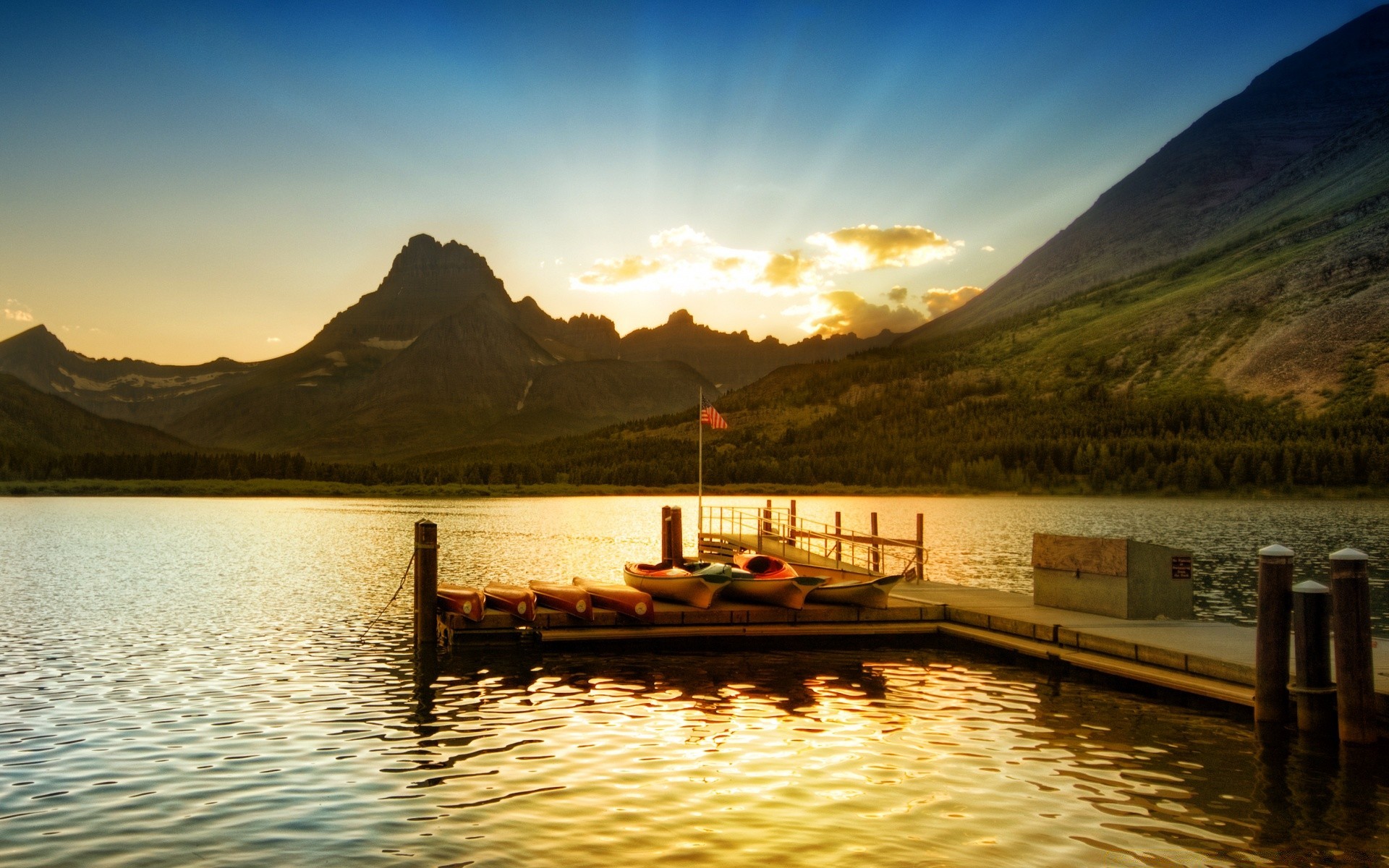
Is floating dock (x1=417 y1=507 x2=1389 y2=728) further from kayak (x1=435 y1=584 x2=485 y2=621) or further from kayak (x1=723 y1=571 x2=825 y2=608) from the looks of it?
kayak (x1=723 y1=571 x2=825 y2=608)

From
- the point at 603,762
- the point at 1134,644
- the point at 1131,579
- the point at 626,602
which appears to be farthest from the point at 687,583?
the point at 603,762

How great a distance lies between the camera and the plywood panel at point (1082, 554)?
25.8 metres

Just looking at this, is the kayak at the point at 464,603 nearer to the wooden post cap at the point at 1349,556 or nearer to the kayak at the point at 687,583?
the kayak at the point at 687,583

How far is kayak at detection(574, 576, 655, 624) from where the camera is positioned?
2864cm

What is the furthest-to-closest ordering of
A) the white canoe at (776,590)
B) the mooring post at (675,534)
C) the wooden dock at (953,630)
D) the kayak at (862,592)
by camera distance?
the mooring post at (675,534) → the kayak at (862,592) → the white canoe at (776,590) → the wooden dock at (953,630)

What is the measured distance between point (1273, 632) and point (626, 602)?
53.9ft

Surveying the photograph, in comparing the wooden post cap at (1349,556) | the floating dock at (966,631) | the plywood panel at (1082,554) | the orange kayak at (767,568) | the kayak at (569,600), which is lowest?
the floating dock at (966,631)

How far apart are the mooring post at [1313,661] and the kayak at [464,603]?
1915 cm

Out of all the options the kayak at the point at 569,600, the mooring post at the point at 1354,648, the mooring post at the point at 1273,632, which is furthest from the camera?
the kayak at the point at 569,600

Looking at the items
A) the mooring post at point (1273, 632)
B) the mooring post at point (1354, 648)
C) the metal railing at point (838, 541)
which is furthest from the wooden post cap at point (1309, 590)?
the metal railing at point (838, 541)

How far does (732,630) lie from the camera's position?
28.8 metres

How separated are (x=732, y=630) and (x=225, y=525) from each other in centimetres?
9167

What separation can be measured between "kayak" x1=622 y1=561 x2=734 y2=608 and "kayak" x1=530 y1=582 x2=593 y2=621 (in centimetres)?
250

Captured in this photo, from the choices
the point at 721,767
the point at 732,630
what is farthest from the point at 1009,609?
the point at 721,767
